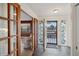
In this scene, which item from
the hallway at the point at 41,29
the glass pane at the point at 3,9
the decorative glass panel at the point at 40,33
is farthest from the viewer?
the decorative glass panel at the point at 40,33

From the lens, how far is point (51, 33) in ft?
5.95

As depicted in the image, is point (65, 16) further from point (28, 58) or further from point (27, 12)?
point (28, 58)

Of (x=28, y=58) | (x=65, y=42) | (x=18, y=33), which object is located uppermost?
(x=18, y=33)

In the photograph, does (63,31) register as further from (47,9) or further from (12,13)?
(12,13)

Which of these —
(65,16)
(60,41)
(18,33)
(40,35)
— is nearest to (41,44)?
(40,35)

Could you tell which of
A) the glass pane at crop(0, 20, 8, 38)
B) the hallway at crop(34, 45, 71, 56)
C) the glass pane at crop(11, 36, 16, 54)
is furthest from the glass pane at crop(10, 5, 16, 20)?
the hallway at crop(34, 45, 71, 56)

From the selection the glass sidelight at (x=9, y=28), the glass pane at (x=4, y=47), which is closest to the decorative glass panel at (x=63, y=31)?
the glass sidelight at (x=9, y=28)

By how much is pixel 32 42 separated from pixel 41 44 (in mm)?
237

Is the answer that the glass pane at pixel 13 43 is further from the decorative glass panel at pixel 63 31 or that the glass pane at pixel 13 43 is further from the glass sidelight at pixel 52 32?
the decorative glass panel at pixel 63 31

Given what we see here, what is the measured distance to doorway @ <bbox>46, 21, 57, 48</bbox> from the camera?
177 centimetres

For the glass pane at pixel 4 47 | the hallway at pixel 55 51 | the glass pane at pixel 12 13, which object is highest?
the glass pane at pixel 12 13

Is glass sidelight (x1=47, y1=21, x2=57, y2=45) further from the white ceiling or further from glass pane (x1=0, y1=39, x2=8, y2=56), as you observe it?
glass pane (x1=0, y1=39, x2=8, y2=56)

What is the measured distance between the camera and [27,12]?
177 centimetres

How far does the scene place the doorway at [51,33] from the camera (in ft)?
5.80
